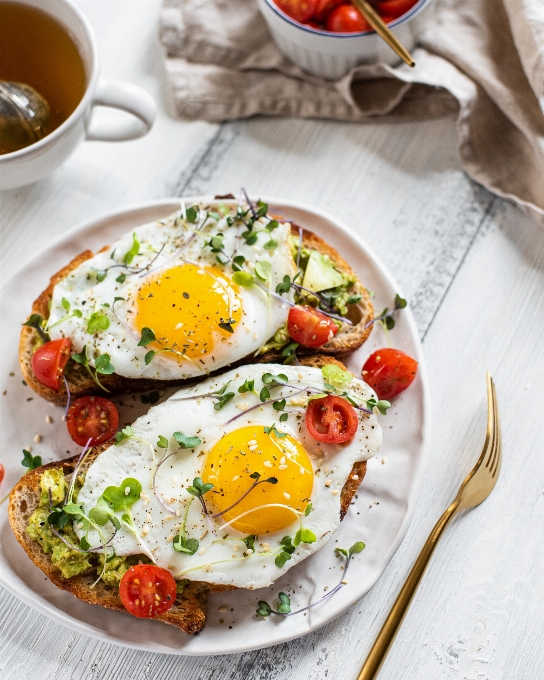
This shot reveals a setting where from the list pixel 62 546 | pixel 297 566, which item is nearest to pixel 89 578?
pixel 62 546

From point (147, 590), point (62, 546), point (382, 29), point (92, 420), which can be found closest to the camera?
point (147, 590)

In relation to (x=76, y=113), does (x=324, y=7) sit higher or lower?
higher

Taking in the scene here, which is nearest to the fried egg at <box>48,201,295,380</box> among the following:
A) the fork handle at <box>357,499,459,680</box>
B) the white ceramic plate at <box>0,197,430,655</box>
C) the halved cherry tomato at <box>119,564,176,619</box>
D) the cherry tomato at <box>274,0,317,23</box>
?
the white ceramic plate at <box>0,197,430,655</box>

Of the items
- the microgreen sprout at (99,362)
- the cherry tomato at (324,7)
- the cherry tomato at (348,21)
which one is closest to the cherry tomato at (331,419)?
the microgreen sprout at (99,362)

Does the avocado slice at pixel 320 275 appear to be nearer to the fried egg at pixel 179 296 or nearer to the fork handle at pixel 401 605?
the fried egg at pixel 179 296

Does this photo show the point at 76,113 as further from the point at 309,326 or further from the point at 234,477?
the point at 234,477

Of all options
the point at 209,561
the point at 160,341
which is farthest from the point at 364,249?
the point at 209,561

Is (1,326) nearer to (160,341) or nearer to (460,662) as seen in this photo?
(160,341)
